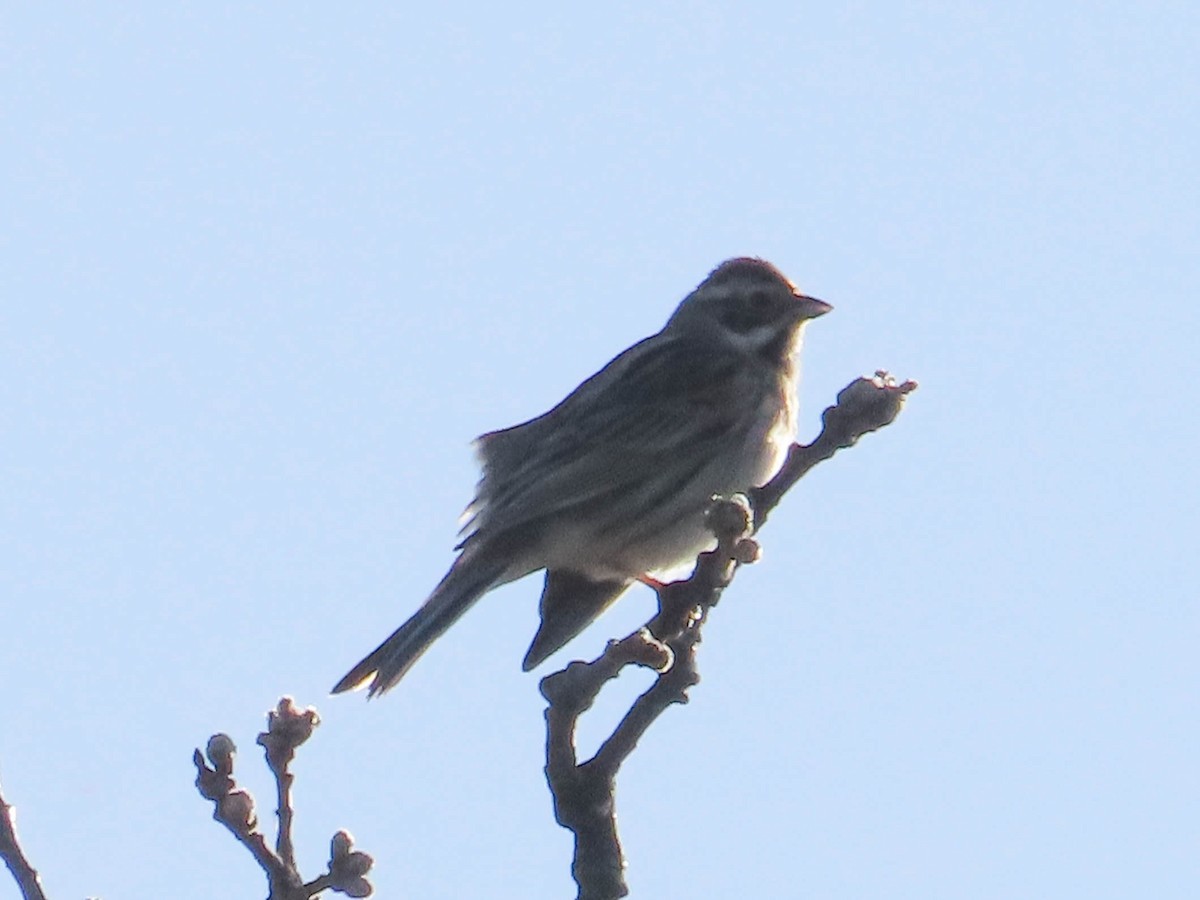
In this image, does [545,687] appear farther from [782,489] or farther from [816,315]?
[816,315]

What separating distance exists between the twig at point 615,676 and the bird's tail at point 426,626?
2.42 meters

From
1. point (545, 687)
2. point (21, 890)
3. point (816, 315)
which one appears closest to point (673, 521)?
point (816, 315)

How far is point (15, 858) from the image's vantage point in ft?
11.4

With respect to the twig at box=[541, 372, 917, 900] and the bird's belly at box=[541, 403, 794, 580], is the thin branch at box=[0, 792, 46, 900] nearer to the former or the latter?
the twig at box=[541, 372, 917, 900]

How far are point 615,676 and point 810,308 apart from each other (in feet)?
17.2

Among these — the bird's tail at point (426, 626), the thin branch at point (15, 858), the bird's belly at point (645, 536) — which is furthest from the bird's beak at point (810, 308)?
the thin branch at point (15, 858)

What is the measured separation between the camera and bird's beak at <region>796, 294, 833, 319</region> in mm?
9336

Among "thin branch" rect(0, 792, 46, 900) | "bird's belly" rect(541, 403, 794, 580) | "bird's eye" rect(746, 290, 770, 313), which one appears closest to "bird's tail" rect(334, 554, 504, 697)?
"bird's belly" rect(541, 403, 794, 580)

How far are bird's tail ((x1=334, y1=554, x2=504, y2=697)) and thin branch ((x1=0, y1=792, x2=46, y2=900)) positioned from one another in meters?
3.43

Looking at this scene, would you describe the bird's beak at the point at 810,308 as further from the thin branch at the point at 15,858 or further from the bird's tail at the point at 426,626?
the thin branch at the point at 15,858

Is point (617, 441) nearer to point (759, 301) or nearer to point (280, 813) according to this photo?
point (759, 301)

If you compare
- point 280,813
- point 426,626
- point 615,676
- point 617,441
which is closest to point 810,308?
point 617,441

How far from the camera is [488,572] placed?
7887mm

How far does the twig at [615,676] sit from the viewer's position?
4223 millimetres
